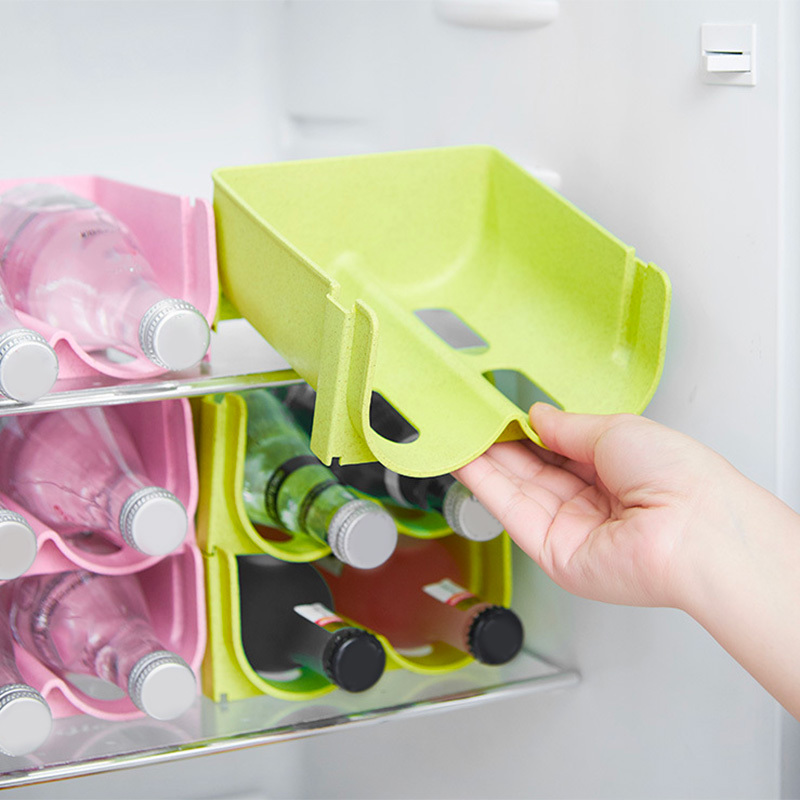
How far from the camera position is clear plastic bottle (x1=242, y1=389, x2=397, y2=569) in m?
0.94

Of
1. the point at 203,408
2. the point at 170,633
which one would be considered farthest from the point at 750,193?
the point at 170,633

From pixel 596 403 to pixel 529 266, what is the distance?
0.18m

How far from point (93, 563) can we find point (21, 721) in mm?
146

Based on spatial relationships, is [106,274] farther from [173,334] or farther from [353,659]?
[353,659]

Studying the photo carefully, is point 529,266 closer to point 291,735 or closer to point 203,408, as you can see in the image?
point 203,408

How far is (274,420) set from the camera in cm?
113

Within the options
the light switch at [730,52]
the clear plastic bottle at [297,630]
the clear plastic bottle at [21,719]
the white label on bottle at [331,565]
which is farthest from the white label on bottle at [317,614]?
the light switch at [730,52]

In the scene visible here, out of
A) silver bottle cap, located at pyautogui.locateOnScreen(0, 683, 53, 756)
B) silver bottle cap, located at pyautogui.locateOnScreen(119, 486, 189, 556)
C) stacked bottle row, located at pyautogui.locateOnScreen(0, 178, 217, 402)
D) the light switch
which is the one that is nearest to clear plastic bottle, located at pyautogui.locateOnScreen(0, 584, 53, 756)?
silver bottle cap, located at pyautogui.locateOnScreen(0, 683, 53, 756)

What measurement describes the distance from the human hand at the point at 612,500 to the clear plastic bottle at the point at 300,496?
97 millimetres

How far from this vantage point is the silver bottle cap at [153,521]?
2.93ft

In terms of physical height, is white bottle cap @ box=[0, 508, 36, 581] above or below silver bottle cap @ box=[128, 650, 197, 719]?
above

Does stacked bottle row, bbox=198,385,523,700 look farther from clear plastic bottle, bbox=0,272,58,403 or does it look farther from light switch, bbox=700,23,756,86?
light switch, bbox=700,23,756,86

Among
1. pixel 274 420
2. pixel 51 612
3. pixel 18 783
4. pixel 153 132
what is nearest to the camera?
pixel 18 783

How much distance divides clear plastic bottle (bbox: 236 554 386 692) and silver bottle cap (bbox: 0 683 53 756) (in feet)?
0.79
